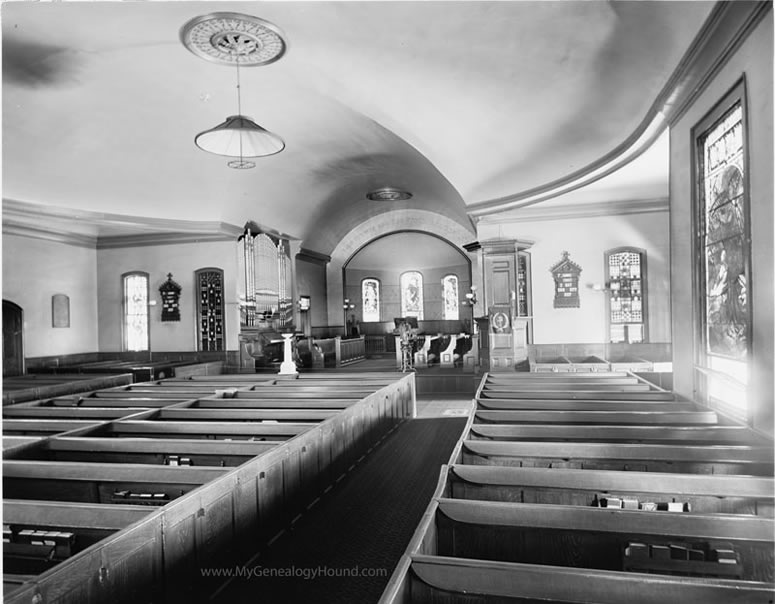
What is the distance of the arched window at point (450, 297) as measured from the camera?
17.2 meters

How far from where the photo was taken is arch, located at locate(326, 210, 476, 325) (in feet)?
51.5

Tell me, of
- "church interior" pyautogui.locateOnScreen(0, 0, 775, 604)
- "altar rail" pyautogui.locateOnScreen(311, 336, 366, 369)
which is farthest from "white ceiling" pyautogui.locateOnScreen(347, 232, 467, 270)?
"church interior" pyautogui.locateOnScreen(0, 0, 775, 604)

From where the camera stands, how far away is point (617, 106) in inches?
207

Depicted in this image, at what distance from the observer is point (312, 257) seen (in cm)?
1466

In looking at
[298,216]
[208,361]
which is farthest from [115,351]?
[298,216]

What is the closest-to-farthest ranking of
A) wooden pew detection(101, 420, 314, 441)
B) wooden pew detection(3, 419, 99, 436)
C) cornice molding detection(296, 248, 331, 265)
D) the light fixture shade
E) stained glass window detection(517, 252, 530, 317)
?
1. wooden pew detection(101, 420, 314, 441)
2. wooden pew detection(3, 419, 99, 436)
3. the light fixture shade
4. stained glass window detection(517, 252, 530, 317)
5. cornice molding detection(296, 248, 331, 265)

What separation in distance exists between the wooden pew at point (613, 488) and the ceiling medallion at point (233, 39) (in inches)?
167

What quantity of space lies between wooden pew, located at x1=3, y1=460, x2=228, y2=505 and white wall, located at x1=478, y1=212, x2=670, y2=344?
24.7 feet

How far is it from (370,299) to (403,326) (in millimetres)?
7085

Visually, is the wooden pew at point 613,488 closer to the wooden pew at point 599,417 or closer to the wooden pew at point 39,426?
the wooden pew at point 599,417

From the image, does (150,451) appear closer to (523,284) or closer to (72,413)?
(72,413)

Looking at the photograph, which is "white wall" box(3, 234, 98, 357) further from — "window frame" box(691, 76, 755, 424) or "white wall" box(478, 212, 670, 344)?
"window frame" box(691, 76, 755, 424)

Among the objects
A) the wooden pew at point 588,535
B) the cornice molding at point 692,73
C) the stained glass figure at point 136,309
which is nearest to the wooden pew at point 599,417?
the wooden pew at point 588,535

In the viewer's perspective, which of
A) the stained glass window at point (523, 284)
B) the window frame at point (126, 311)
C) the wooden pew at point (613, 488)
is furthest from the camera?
the window frame at point (126, 311)
